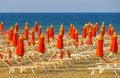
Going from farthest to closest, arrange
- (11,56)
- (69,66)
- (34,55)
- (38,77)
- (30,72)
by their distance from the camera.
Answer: (34,55), (11,56), (69,66), (30,72), (38,77)

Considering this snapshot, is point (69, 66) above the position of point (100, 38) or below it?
below

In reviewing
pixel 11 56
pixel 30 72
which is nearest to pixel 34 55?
pixel 11 56

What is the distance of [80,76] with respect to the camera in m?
16.9

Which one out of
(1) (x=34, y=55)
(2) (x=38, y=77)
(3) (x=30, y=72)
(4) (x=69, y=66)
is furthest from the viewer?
(1) (x=34, y=55)

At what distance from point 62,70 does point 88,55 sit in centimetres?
373

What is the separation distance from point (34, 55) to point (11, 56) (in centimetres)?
354

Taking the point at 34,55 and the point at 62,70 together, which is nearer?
the point at 62,70

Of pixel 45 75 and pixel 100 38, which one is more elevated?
pixel 100 38

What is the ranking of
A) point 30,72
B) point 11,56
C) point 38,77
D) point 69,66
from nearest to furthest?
point 38,77, point 30,72, point 69,66, point 11,56

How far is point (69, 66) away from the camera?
19875mm

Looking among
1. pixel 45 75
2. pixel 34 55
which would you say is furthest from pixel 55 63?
pixel 34 55

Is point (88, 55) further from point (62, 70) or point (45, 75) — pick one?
point (45, 75)

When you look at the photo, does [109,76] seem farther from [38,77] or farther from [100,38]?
[38,77]

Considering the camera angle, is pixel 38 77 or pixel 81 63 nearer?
pixel 38 77
